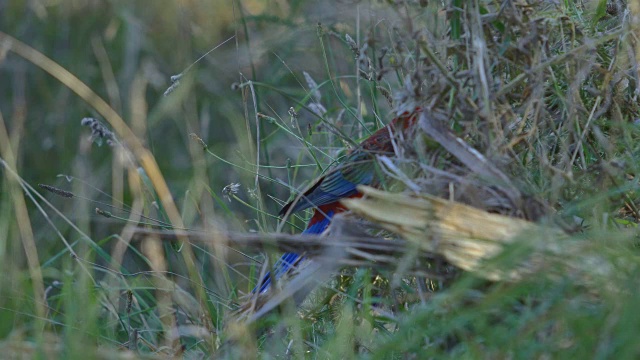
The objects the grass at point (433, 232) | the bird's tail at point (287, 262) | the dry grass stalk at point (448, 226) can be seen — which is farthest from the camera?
the bird's tail at point (287, 262)

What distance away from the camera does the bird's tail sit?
A: 2.38m

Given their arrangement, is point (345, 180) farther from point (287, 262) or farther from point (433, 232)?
point (433, 232)

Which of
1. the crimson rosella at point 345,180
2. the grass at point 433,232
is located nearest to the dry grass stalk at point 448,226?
the grass at point 433,232

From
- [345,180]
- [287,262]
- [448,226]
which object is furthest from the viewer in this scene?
[345,180]

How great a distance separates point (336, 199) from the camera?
321 cm

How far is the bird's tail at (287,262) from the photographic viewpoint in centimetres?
238

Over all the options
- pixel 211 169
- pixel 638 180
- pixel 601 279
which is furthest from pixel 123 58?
pixel 601 279

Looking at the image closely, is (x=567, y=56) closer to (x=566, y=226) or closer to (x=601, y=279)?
(x=566, y=226)

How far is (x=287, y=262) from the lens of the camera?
2506 millimetres

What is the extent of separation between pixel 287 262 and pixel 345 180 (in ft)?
2.05

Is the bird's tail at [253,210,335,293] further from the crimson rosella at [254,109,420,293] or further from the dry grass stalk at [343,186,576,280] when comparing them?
the dry grass stalk at [343,186,576,280]

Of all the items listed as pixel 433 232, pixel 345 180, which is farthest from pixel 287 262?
pixel 433 232

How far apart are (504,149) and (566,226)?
0.31 m

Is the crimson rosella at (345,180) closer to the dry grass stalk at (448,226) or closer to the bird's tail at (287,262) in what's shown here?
the bird's tail at (287,262)
